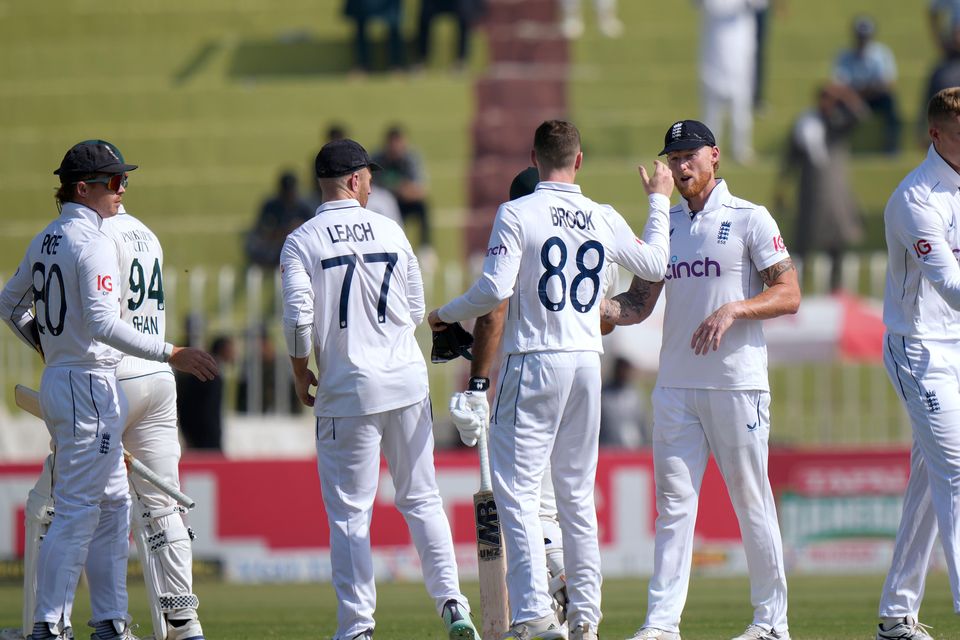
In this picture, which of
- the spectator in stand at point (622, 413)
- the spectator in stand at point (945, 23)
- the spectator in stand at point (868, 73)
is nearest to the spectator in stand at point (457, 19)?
the spectator in stand at point (868, 73)

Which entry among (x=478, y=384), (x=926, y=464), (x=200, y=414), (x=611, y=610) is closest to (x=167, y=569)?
(x=478, y=384)

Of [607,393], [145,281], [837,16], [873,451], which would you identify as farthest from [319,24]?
[145,281]

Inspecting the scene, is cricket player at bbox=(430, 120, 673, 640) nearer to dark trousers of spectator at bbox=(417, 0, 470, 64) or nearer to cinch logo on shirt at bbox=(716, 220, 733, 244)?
cinch logo on shirt at bbox=(716, 220, 733, 244)

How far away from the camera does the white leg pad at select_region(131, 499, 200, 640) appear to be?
854cm

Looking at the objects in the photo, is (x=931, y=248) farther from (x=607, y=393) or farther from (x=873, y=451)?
(x=607, y=393)

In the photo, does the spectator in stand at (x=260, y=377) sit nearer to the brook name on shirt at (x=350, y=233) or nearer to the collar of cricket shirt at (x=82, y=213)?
the collar of cricket shirt at (x=82, y=213)

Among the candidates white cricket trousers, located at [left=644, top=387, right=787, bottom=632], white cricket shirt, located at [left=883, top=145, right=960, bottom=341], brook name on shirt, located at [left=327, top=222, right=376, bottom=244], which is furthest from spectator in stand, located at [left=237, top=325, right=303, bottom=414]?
white cricket shirt, located at [left=883, top=145, right=960, bottom=341]

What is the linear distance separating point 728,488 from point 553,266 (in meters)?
1.42

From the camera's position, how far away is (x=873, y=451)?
593 inches

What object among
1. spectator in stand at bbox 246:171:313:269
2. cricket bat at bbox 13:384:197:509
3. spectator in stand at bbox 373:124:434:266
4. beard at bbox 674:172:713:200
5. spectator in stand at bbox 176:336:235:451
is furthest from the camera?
spectator in stand at bbox 373:124:434:266

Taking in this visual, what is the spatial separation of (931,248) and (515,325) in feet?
6.73

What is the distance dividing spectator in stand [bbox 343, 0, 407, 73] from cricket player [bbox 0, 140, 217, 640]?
15377 mm

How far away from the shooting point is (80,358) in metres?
8.13

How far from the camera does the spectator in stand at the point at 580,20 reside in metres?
24.8
